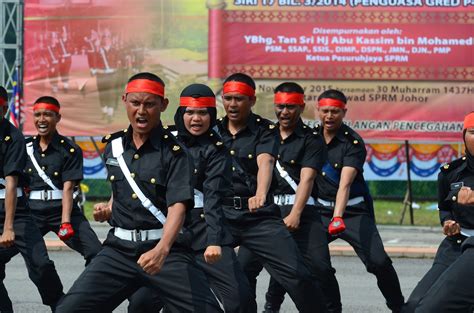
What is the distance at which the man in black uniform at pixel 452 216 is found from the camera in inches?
337

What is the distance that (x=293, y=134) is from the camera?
10.5 meters

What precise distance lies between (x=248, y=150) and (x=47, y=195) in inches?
104

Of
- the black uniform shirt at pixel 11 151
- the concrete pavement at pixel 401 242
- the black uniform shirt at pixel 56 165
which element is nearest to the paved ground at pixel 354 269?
the concrete pavement at pixel 401 242

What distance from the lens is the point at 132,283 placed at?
24.3ft

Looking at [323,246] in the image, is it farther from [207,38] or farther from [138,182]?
[207,38]

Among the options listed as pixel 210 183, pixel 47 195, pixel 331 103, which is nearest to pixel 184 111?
pixel 210 183

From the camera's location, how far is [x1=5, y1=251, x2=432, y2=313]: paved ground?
1202 cm

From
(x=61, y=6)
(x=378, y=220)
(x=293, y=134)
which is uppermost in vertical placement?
(x=61, y=6)

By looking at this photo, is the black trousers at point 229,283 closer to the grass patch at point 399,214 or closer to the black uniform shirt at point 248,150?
the black uniform shirt at point 248,150

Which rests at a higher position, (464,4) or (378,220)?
(464,4)

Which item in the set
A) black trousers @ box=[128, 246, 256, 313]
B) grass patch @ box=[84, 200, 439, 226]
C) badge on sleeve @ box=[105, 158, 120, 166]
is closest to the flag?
grass patch @ box=[84, 200, 439, 226]

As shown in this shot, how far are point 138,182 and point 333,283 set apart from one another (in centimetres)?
362

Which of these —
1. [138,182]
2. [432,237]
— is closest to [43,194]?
[138,182]

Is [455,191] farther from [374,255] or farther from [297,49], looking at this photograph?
[297,49]
